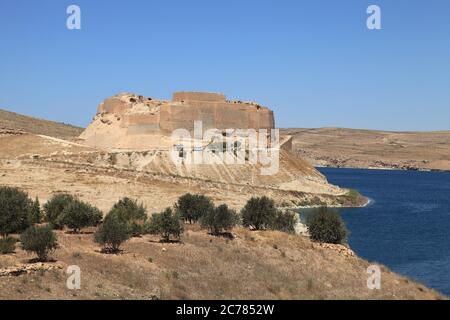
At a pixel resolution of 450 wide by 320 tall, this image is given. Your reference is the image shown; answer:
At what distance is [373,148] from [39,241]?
5921 inches

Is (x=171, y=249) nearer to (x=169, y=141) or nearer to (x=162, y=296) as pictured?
(x=162, y=296)

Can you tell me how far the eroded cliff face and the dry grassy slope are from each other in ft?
99.8

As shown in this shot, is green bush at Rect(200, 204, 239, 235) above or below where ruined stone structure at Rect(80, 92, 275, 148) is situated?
below

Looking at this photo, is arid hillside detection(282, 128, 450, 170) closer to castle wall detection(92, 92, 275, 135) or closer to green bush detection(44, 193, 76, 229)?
castle wall detection(92, 92, 275, 135)

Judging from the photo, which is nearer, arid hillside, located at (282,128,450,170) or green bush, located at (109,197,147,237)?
green bush, located at (109,197,147,237)

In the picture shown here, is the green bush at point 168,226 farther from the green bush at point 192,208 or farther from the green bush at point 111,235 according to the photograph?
the green bush at point 192,208

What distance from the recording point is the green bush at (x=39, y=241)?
15.8m

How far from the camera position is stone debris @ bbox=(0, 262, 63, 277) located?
1405cm

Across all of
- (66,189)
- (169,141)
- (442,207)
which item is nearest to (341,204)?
(442,207)

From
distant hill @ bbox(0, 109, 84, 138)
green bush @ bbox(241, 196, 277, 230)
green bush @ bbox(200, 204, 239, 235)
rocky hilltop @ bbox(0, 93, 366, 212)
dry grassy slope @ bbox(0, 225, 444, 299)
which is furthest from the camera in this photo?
distant hill @ bbox(0, 109, 84, 138)

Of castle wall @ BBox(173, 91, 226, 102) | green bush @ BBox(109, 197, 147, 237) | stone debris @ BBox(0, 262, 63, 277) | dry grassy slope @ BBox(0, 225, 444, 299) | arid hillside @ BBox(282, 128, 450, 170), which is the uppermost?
castle wall @ BBox(173, 91, 226, 102)

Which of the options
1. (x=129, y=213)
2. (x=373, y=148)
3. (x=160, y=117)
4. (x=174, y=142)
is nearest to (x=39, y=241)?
(x=129, y=213)

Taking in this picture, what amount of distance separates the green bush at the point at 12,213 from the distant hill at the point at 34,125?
7179 cm

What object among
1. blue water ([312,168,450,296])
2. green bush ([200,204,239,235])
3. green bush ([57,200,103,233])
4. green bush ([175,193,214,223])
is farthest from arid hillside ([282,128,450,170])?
green bush ([57,200,103,233])
